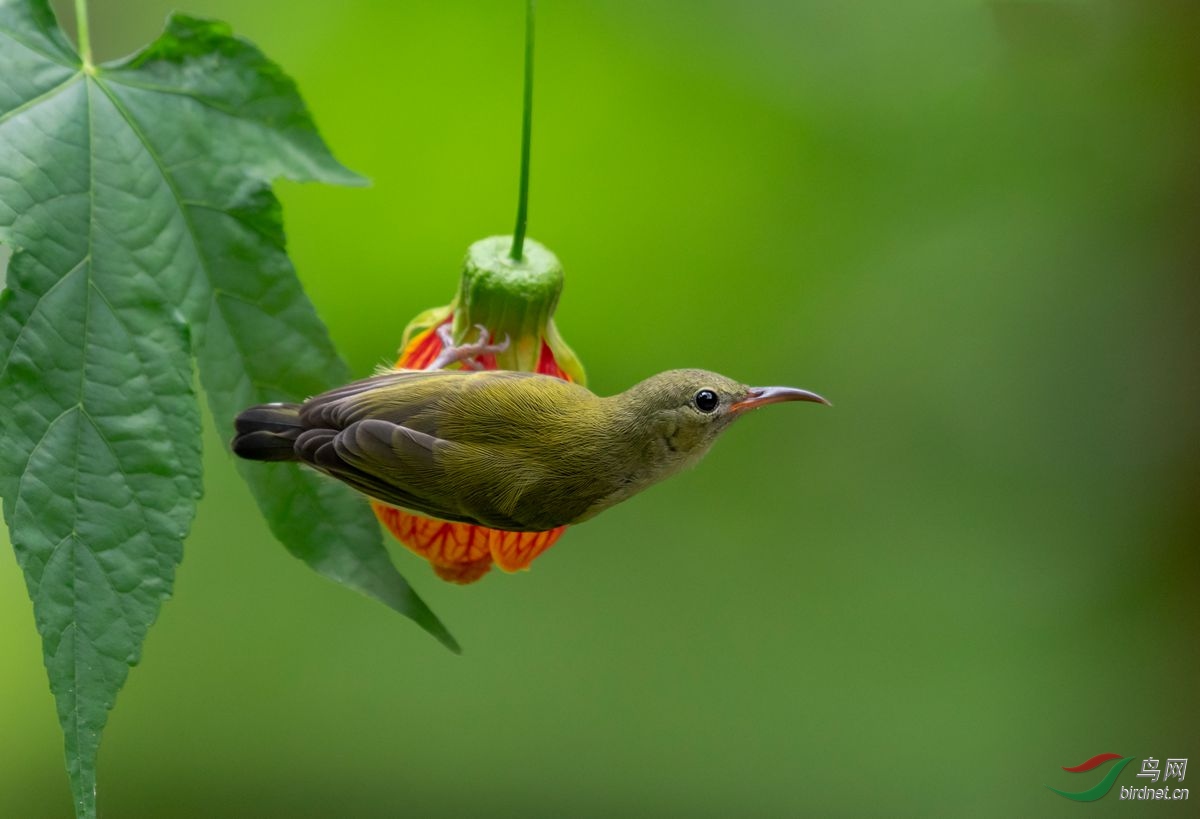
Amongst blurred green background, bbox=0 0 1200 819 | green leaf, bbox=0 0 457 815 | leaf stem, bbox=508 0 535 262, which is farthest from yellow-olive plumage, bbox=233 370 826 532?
blurred green background, bbox=0 0 1200 819

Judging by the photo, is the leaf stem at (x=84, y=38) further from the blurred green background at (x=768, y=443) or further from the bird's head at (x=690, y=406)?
the blurred green background at (x=768, y=443)

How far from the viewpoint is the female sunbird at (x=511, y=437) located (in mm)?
2246

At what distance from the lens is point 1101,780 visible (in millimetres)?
4453

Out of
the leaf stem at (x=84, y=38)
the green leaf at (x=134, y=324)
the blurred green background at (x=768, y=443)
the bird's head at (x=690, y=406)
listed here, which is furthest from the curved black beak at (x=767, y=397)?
the blurred green background at (x=768, y=443)

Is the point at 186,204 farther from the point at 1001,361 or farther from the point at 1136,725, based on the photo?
the point at 1136,725

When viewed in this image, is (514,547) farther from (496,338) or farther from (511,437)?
(496,338)

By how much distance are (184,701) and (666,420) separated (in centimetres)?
253

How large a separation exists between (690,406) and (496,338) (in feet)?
1.27

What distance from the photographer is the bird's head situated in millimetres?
2367

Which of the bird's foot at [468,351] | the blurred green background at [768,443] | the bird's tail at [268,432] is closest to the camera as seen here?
the bird's tail at [268,432]

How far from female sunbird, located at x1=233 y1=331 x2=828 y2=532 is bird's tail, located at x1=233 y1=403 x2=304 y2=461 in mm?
31

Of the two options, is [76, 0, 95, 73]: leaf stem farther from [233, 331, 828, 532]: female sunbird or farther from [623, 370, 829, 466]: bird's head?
[623, 370, 829, 466]: bird's head

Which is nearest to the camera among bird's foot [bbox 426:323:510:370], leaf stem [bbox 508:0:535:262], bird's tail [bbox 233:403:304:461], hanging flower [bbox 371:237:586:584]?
leaf stem [bbox 508:0:535:262]

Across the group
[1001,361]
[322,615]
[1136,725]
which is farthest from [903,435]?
[322,615]
